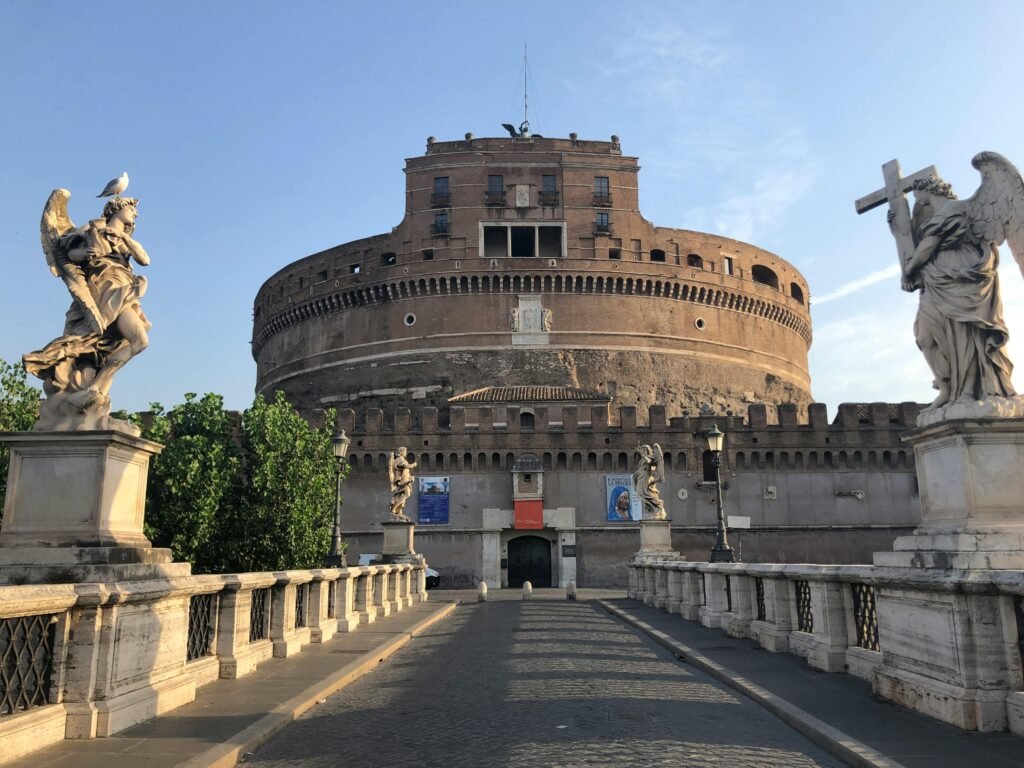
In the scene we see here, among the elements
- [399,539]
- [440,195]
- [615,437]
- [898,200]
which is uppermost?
[440,195]

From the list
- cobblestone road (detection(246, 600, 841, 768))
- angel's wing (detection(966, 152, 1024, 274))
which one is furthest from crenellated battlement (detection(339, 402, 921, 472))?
angel's wing (detection(966, 152, 1024, 274))

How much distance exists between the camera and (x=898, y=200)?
6641 mm

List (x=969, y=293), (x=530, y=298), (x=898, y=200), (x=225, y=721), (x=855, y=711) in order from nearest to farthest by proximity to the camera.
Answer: (x=225, y=721) < (x=855, y=711) < (x=969, y=293) < (x=898, y=200) < (x=530, y=298)

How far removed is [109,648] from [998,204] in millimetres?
6436

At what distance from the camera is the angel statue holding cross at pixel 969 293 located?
5703 mm

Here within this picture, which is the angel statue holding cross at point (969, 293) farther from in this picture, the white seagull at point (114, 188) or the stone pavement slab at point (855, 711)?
A: the white seagull at point (114, 188)

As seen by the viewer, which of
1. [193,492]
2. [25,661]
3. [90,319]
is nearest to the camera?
[25,661]

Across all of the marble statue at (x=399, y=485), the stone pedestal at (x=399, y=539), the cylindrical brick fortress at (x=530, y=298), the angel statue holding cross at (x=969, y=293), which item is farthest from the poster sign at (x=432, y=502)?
the angel statue holding cross at (x=969, y=293)

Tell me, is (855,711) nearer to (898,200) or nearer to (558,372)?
(898,200)

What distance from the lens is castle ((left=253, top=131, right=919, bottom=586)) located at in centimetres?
3697

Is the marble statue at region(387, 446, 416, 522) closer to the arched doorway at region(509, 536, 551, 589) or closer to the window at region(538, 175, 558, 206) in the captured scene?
the arched doorway at region(509, 536, 551, 589)

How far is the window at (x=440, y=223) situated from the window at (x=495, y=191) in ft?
8.34

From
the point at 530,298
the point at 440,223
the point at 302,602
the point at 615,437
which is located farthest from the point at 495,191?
the point at 302,602

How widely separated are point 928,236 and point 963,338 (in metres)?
0.80
